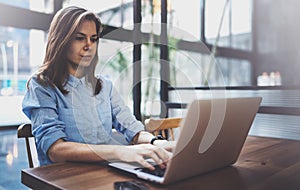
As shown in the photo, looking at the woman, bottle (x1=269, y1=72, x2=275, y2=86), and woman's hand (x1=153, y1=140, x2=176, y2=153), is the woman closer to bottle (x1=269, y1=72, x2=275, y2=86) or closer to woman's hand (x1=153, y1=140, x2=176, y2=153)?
woman's hand (x1=153, y1=140, x2=176, y2=153)

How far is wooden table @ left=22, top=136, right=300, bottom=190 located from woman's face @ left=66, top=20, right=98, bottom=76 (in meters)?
0.48

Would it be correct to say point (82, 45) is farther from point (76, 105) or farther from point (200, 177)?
point (200, 177)

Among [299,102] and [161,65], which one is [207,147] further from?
[161,65]

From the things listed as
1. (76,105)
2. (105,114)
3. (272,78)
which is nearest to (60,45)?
(76,105)

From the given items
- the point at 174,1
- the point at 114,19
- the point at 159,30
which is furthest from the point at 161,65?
the point at 174,1

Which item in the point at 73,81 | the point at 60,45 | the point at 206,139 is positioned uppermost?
the point at 60,45

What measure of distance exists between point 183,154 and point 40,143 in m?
0.54

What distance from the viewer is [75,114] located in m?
1.17

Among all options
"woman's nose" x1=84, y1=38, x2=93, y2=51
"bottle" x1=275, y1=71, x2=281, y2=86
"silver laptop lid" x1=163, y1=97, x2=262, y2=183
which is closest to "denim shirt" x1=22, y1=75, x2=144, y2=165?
"woman's nose" x1=84, y1=38, x2=93, y2=51

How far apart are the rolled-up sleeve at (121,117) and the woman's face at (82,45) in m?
0.23

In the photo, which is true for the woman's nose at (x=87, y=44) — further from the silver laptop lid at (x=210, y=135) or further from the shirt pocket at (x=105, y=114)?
the silver laptop lid at (x=210, y=135)

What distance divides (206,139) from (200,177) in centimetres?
12

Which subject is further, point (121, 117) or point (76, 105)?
point (121, 117)

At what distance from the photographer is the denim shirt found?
3.27 feet
